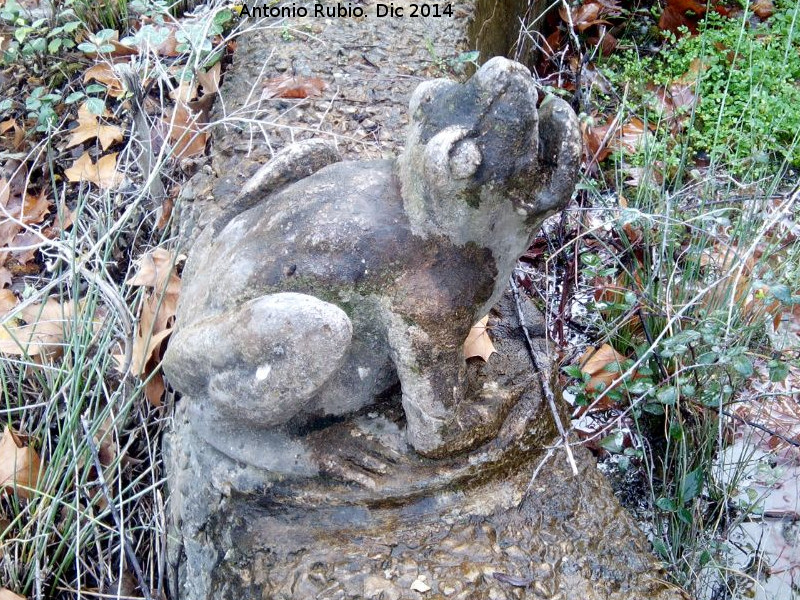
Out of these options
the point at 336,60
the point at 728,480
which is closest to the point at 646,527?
the point at 728,480

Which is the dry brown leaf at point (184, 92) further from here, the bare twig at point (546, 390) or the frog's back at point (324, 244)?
the bare twig at point (546, 390)

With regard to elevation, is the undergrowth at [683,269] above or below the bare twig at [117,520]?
above

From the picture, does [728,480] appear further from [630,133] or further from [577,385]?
[630,133]

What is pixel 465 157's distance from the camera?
1859 mm

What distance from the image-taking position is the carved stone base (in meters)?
2.15

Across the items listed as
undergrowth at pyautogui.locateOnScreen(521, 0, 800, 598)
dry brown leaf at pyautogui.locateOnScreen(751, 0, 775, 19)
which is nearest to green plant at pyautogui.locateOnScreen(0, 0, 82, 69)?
undergrowth at pyautogui.locateOnScreen(521, 0, 800, 598)

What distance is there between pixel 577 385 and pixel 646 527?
55 centimetres

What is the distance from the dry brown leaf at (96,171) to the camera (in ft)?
11.1

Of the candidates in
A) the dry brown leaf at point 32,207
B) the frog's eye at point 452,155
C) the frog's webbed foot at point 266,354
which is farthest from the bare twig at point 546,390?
the dry brown leaf at point 32,207

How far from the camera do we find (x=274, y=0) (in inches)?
144

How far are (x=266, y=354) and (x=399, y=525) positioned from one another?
668mm

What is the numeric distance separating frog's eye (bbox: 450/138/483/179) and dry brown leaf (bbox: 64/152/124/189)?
6.57 feet

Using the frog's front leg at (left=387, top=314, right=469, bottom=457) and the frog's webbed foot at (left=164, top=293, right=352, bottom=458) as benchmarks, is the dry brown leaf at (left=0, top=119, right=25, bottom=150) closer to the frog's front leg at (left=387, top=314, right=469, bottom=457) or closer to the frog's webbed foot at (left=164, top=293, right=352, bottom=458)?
the frog's webbed foot at (left=164, top=293, right=352, bottom=458)

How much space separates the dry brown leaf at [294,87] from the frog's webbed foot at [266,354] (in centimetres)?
152
